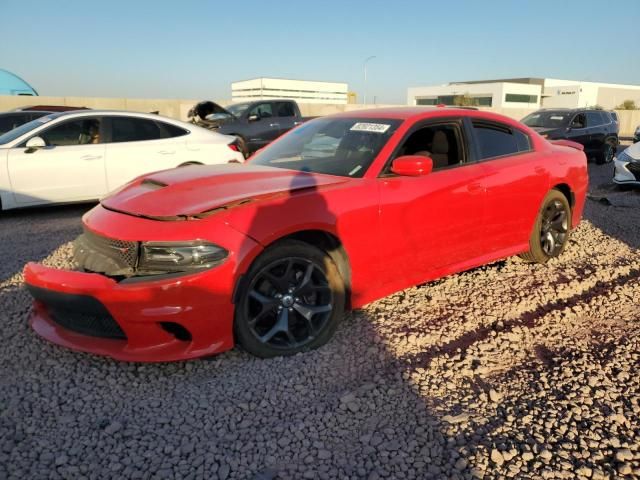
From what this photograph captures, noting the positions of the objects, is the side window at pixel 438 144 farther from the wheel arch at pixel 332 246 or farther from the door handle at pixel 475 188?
the wheel arch at pixel 332 246

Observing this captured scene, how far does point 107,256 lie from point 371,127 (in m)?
2.17

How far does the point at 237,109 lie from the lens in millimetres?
13617

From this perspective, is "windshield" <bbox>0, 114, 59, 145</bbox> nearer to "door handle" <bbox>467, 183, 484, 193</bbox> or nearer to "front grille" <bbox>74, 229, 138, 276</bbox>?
"front grille" <bbox>74, 229, 138, 276</bbox>

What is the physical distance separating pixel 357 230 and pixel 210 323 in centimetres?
113

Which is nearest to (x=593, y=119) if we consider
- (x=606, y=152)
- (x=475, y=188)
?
(x=606, y=152)

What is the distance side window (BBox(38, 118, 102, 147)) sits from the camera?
23.5 feet

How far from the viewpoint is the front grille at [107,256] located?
113 inches

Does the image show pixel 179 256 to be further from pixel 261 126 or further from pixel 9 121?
pixel 261 126

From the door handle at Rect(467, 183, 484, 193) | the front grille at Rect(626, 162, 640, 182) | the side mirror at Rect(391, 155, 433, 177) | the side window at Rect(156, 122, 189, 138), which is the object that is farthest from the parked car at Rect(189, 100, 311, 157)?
the side mirror at Rect(391, 155, 433, 177)

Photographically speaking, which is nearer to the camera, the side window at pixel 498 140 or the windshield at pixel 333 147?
the windshield at pixel 333 147

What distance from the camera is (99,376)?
116 inches

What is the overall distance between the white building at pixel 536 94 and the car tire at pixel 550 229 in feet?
266

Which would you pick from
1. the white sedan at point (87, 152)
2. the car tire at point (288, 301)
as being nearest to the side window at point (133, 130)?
the white sedan at point (87, 152)

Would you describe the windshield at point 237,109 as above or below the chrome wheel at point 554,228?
above
